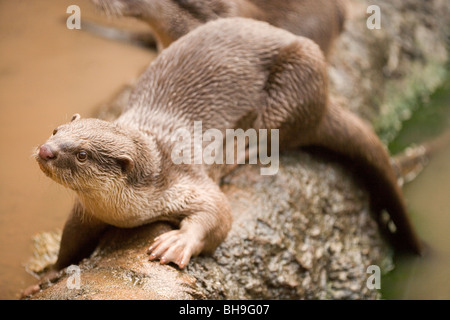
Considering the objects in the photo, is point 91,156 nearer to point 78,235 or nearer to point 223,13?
point 78,235

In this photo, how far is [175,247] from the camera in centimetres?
193

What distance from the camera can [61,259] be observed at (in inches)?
88.0

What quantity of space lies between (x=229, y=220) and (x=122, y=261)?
0.45m

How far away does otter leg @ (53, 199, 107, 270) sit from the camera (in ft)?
6.84

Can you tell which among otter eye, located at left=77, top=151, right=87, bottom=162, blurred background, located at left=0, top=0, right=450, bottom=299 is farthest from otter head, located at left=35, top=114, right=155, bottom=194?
blurred background, located at left=0, top=0, right=450, bottom=299

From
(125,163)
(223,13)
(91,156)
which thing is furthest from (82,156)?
(223,13)

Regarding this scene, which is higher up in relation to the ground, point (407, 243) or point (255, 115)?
point (255, 115)

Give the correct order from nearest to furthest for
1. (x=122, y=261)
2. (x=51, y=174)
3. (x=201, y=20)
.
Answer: (x=51, y=174), (x=122, y=261), (x=201, y=20)

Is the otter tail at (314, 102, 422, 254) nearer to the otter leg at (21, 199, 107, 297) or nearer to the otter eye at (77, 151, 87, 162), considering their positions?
the otter leg at (21, 199, 107, 297)

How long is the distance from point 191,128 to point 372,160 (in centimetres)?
98
